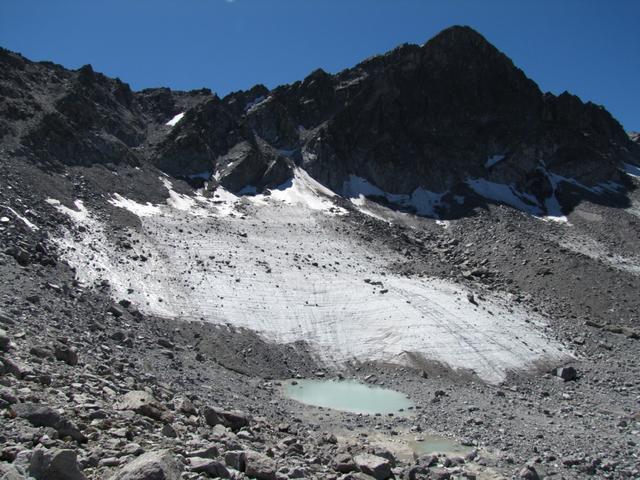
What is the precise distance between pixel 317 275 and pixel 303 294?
149 inches

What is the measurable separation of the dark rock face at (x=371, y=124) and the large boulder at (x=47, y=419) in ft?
164

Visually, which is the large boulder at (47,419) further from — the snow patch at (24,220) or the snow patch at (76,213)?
the snow patch at (76,213)

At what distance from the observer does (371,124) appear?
88750mm

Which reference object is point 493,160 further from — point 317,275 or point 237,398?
point 237,398

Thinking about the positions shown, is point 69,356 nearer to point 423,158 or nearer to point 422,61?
point 423,158

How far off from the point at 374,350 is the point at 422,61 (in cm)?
7412

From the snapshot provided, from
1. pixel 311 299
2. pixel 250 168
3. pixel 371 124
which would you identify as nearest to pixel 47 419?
pixel 311 299

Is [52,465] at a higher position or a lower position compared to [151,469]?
higher

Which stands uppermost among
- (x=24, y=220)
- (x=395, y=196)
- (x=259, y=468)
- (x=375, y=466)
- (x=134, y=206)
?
(x=395, y=196)

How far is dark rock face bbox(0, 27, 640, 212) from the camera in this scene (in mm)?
66812

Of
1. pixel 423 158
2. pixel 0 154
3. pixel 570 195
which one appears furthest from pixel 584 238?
pixel 0 154

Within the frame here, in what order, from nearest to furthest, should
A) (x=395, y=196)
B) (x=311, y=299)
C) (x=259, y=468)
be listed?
(x=259, y=468)
(x=311, y=299)
(x=395, y=196)

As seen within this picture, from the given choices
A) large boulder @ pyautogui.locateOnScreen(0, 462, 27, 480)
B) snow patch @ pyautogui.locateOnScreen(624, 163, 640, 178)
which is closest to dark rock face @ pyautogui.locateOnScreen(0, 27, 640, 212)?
snow patch @ pyautogui.locateOnScreen(624, 163, 640, 178)

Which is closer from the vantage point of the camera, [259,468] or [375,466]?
[259,468]
